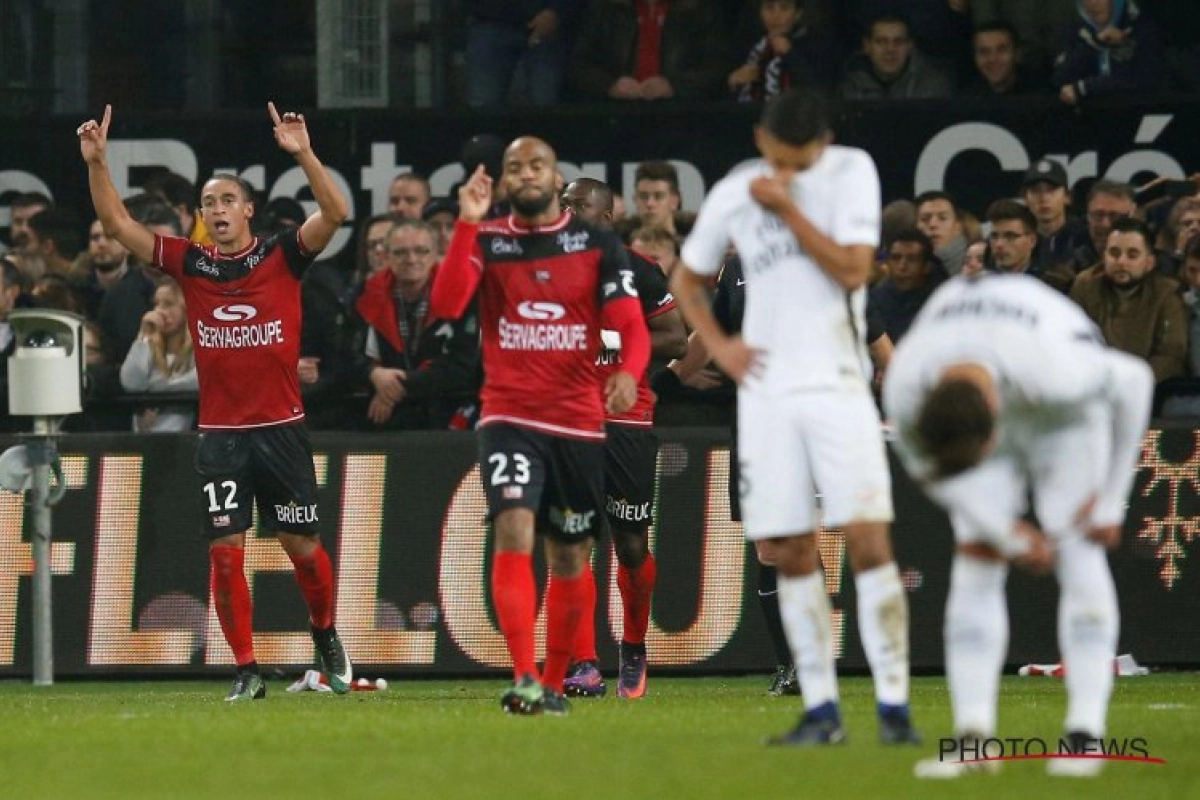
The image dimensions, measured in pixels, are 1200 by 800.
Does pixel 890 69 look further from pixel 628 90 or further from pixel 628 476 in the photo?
pixel 628 476

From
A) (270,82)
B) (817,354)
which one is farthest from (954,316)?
(270,82)

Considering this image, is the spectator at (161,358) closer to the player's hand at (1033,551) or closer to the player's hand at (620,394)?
the player's hand at (620,394)

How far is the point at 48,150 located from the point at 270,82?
5.31 ft

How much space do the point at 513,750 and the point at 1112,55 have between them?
9.25 metres

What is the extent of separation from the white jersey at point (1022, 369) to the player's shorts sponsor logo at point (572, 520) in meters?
3.60

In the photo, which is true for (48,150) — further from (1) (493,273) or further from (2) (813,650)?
(2) (813,650)

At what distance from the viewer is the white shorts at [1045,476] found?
318 inches

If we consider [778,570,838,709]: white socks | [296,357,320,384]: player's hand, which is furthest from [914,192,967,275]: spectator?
[778,570,838,709]: white socks

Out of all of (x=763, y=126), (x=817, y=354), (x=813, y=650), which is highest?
(x=763, y=126)

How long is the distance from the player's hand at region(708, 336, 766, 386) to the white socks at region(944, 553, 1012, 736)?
4.63 ft

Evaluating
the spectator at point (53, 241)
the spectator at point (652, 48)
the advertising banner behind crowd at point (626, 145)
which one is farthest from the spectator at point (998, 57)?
the spectator at point (53, 241)

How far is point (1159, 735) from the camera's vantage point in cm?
984

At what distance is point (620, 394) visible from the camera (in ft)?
36.1

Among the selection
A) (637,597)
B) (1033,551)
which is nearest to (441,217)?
(637,597)
